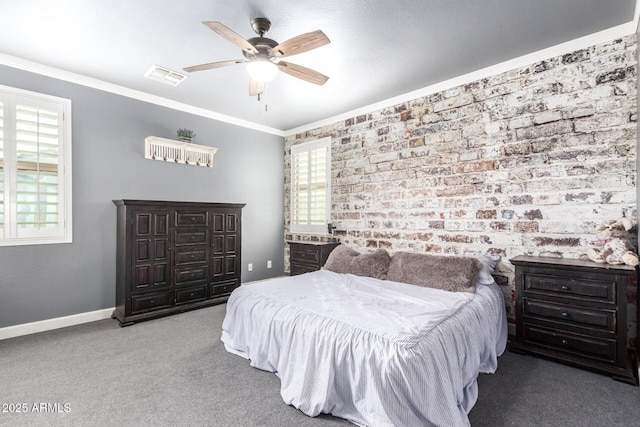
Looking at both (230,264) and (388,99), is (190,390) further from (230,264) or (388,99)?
(388,99)

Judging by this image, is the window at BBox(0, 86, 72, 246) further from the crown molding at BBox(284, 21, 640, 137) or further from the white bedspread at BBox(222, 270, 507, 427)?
the crown molding at BBox(284, 21, 640, 137)

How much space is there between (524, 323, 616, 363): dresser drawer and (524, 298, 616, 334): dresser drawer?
102 millimetres

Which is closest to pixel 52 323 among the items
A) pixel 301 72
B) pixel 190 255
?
pixel 190 255

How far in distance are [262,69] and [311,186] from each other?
9.19 feet

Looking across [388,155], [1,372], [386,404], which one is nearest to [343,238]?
[388,155]

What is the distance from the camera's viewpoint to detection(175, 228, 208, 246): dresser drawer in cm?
384

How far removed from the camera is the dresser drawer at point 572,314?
230 centimetres

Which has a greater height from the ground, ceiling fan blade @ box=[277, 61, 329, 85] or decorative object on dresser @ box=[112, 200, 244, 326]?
ceiling fan blade @ box=[277, 61, 329, 85]

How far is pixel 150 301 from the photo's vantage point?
362cm

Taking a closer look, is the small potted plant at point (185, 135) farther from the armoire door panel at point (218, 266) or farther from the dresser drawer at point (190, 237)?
the armoire door panel at point (218, 266)

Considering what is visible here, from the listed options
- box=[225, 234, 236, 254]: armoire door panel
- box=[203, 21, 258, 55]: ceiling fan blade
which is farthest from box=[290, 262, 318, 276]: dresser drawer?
box=[203, 21, 258, 55]: ceiling fan blade

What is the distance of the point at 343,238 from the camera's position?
4680 millimetres

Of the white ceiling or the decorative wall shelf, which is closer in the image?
the white ceiling

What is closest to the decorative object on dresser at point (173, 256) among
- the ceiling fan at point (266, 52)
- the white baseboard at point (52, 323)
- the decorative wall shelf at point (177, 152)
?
the white baseboard at point (52, 323)
